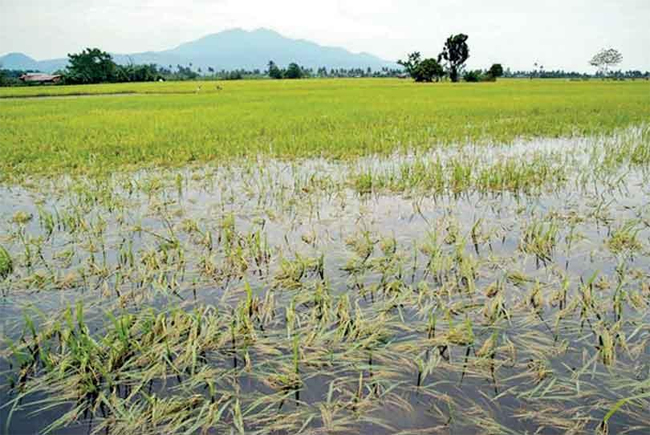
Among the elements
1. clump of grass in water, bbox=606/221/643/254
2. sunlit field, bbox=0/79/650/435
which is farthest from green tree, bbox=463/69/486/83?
clump of grass in water, bbox=606/221/643/254

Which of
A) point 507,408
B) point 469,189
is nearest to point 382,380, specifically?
point 507,408

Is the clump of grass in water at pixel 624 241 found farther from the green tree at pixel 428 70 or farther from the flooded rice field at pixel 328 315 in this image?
the green tree at pixel 428 70

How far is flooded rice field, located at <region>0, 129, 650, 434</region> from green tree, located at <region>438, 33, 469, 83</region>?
64.3 metres

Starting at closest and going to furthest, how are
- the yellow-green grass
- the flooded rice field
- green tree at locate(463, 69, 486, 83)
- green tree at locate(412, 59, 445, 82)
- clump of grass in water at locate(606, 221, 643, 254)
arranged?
the flooded rice field, clump of grass in water at locate(606, 221, 643, 254), the yellow-green grass, green tree at locate(412, 59, 445, 82), green tree at locate(463, 69, 486, 83)

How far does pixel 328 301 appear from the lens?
9.27 feet

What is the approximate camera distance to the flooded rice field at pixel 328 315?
75.9 inches

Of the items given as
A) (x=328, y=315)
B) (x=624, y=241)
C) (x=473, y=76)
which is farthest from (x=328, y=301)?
(x=473, y=76)

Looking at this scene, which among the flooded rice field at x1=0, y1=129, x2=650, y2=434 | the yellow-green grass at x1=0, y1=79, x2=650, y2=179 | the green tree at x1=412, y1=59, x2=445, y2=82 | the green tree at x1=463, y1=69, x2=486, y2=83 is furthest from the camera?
the green tree at x1=463, y1=69, x2=486, y2=83

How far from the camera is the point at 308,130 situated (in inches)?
439

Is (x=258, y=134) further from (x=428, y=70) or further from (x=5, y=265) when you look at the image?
(x=428, y=70)

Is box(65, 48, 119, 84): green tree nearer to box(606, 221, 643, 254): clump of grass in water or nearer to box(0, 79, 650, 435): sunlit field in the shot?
box(0, 79, 650, 435): sunlit field

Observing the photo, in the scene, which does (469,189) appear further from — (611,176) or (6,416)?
(6,416)

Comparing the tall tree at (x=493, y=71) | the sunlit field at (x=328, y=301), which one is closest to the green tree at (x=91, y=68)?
the tall tree at (x=493, y=71)

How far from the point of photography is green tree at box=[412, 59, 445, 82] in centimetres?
6053
